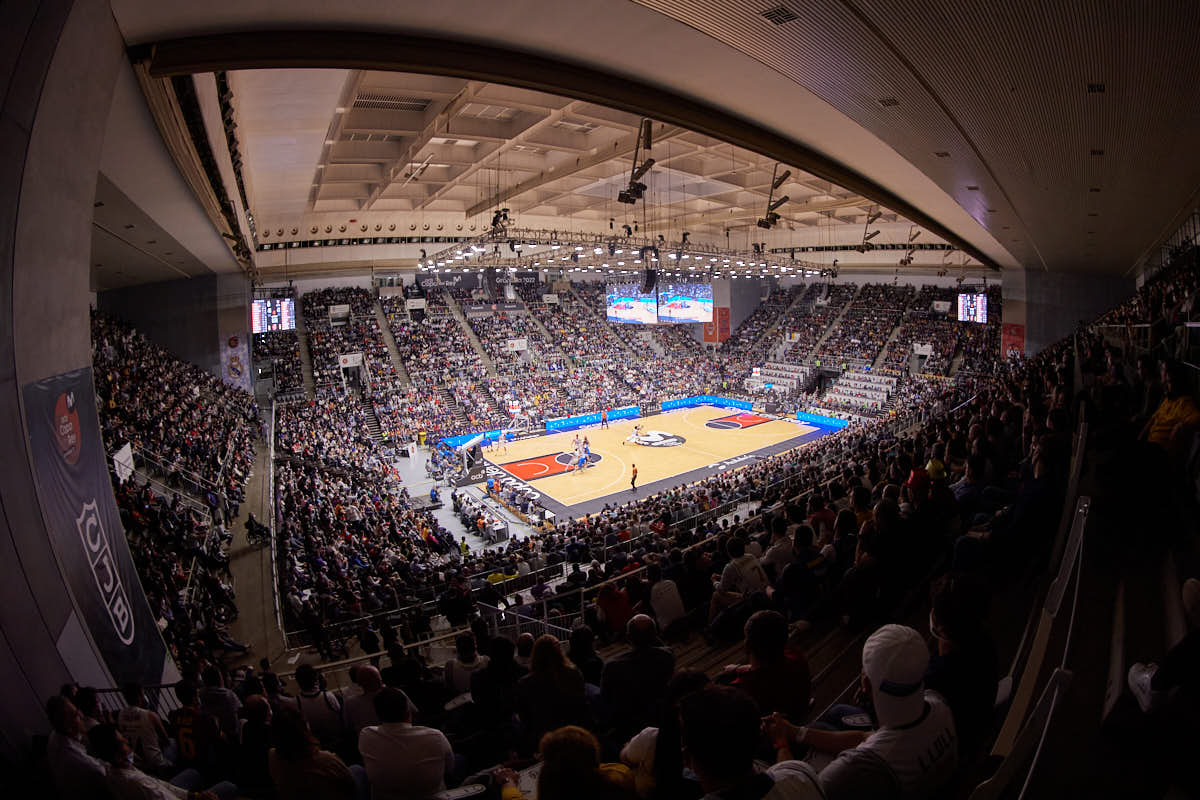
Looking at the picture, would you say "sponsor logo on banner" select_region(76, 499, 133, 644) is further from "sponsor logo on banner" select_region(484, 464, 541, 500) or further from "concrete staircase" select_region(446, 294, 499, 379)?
"concrete staircase" select_region(446, 294, 499, 379)

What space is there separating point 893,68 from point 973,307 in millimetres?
32589

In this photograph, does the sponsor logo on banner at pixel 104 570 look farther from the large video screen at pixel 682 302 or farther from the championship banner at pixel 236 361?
the large video screen at pixel 682 302

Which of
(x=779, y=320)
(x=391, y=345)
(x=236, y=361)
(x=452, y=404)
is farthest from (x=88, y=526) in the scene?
(x=779, y=320)

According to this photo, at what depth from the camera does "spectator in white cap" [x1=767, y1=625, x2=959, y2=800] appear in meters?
1.79

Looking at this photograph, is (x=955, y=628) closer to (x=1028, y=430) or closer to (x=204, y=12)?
(x=1028, y=430)

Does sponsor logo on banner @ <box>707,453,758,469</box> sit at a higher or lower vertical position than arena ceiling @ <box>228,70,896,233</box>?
lower

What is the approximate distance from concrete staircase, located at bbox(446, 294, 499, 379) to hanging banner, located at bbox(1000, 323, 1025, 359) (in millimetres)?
26717

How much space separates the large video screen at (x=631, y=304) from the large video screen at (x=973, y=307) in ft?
54.3

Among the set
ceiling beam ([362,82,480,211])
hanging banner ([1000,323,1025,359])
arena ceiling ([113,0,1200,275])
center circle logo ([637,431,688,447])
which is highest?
ceiling beam ([362,82,480,211])

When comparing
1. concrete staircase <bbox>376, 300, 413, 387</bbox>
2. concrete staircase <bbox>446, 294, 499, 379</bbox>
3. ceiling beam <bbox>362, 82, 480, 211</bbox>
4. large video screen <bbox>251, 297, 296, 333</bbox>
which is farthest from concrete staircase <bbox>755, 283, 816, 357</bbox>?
ceiling beam <bbox>362, 82, 480, 211</bbox>

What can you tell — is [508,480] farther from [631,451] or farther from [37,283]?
[37,283]

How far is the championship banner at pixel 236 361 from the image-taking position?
25391 mm

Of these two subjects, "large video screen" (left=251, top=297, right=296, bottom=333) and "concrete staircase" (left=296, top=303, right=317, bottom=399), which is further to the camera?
"concrete staircase" (left=296, top=303, right=317, bottom=399)

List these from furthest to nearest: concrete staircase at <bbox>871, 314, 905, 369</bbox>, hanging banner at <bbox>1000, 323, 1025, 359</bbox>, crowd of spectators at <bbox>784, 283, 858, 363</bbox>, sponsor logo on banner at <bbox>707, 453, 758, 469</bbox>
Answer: crowd of spectators at <bbox>784, 283, 858, 363</bbox> < concrete staircase at <bbox>871, 314, 905, 369</bbox> < hanging banner at <bbox>1000, 323, 1025, 359</bbox> < sponsor logo on banner at <bbox>707, 453, 758, 469</bbox>
